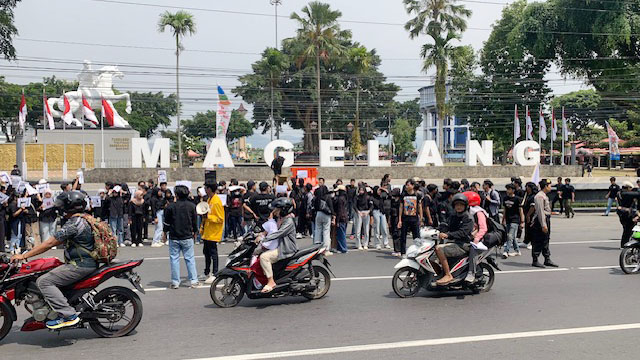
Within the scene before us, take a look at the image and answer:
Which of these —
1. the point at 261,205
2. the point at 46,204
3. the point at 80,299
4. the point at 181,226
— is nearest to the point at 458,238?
the point at 181,226

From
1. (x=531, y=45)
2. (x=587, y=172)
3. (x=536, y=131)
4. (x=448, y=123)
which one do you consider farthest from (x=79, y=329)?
(x=448, y=123)

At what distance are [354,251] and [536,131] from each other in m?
50.7

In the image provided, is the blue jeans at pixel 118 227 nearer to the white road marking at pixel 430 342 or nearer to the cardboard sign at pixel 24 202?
the cardboard sign at pixel 24 202

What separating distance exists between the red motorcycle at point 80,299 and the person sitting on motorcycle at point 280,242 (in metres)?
1.95

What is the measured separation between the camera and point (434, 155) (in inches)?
1576

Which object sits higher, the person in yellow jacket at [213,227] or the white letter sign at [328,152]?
the white letter sign at [328,152]

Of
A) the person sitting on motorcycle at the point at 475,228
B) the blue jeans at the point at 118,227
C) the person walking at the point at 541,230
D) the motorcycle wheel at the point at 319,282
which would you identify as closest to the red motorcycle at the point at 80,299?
the motorcycle wheel at the point at 319,282

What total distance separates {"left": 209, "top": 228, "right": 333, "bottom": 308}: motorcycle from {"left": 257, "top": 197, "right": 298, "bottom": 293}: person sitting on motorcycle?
10 cm

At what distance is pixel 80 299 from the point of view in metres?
6.62

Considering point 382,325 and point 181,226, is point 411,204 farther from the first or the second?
point 382,325

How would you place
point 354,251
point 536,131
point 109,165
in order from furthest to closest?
point 536,131 → point 109,165 → point 354,251

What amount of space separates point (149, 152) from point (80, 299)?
31.6 m

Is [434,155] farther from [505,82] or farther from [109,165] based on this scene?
[109,165]

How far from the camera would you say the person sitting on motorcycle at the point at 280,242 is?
8.30m
